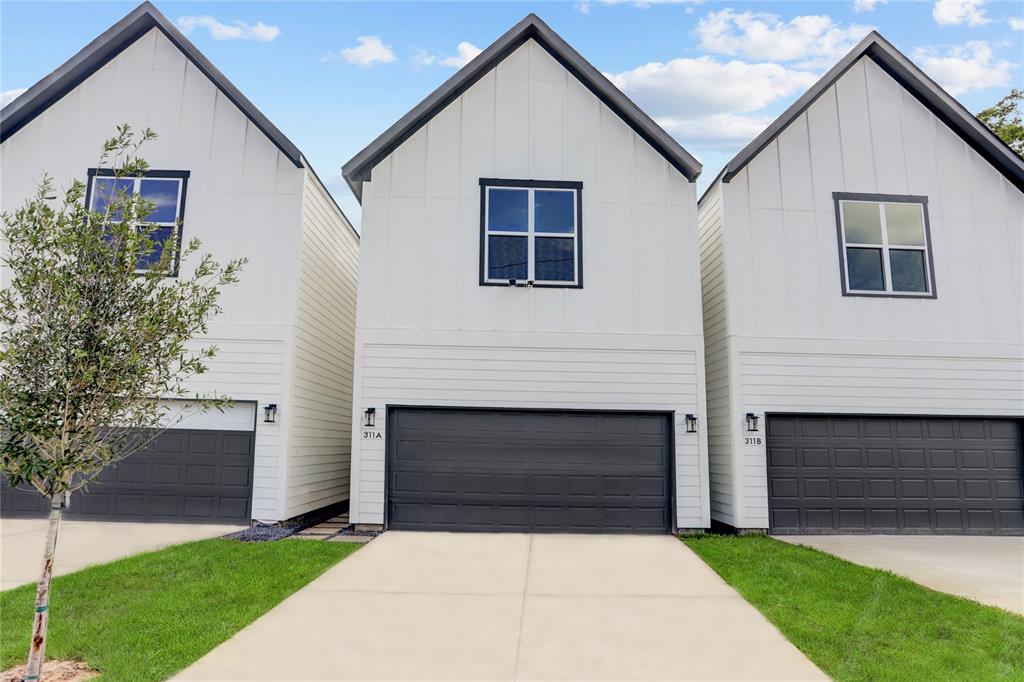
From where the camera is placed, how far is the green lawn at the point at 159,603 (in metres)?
4.41

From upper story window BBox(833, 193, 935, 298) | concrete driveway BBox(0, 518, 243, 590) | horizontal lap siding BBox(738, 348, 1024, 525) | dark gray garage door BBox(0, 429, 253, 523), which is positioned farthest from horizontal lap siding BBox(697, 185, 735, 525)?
concrete driveway BBox(0, 518, 243, 590)

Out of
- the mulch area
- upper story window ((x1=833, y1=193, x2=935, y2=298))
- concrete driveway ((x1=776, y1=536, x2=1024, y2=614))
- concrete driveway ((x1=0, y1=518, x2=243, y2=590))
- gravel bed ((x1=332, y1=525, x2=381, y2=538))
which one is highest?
upper story window ((x1=833, y1=193, x2=935, y2=298))

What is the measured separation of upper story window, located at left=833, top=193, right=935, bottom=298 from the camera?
1030 centimetres

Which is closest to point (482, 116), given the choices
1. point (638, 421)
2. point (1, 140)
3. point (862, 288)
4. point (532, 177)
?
point (532, 177)

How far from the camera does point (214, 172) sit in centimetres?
1030

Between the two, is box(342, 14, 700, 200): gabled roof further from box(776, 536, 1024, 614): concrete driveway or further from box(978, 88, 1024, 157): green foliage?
box(978, 88, 1024, 157): green foliage

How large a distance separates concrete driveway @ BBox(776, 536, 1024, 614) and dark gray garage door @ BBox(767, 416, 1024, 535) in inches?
12.7

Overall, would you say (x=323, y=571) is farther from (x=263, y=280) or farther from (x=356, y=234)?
(x=356, y=234)

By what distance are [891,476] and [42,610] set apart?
11363 mm

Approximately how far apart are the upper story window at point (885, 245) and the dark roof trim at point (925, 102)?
1.60 m

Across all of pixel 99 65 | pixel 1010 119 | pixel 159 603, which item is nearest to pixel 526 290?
pixel 159 603

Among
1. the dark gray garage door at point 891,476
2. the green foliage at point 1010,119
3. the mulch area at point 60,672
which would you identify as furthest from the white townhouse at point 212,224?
the green foliage at point 1010,119

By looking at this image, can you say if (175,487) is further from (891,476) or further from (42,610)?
(891,476)

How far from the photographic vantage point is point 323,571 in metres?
6.99
